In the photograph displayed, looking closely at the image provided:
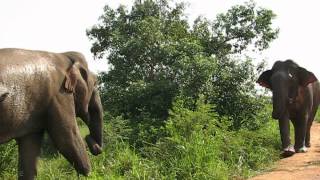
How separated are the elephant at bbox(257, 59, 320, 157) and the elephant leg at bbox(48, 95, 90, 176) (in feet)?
14.7

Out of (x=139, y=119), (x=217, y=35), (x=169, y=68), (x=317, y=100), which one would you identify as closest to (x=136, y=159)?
(x=139, y=119)

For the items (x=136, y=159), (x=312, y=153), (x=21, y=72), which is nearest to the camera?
(x=21, y=72)

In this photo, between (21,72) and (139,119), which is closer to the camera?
(21,72)

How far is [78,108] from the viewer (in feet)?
21.3

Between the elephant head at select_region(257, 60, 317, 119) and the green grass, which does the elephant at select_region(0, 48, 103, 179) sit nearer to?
the green grass

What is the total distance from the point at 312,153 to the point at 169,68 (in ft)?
11.1

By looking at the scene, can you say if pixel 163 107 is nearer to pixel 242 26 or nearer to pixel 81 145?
pixel 242 26

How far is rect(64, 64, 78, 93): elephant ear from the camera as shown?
6012 mm

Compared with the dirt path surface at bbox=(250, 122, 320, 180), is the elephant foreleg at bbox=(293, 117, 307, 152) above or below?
above

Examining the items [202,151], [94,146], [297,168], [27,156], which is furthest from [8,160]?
[297,168]

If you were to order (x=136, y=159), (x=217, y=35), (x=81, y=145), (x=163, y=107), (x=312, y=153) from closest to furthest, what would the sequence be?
1. (x=81, y=145)
2. (x=136, y=159)
3. (x=312, y=153)
4. (x=163, y=107)
5. (x=217, y=35)

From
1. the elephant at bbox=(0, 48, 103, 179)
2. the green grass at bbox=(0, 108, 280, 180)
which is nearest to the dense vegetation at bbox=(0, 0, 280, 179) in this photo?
the green grass at bbox=(0, 108, 280, 180)

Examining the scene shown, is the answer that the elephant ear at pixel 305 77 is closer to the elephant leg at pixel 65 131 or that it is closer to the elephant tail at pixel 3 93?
the elephant leg at pixel 65 131

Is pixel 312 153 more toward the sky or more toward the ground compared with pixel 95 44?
more toward the ground
